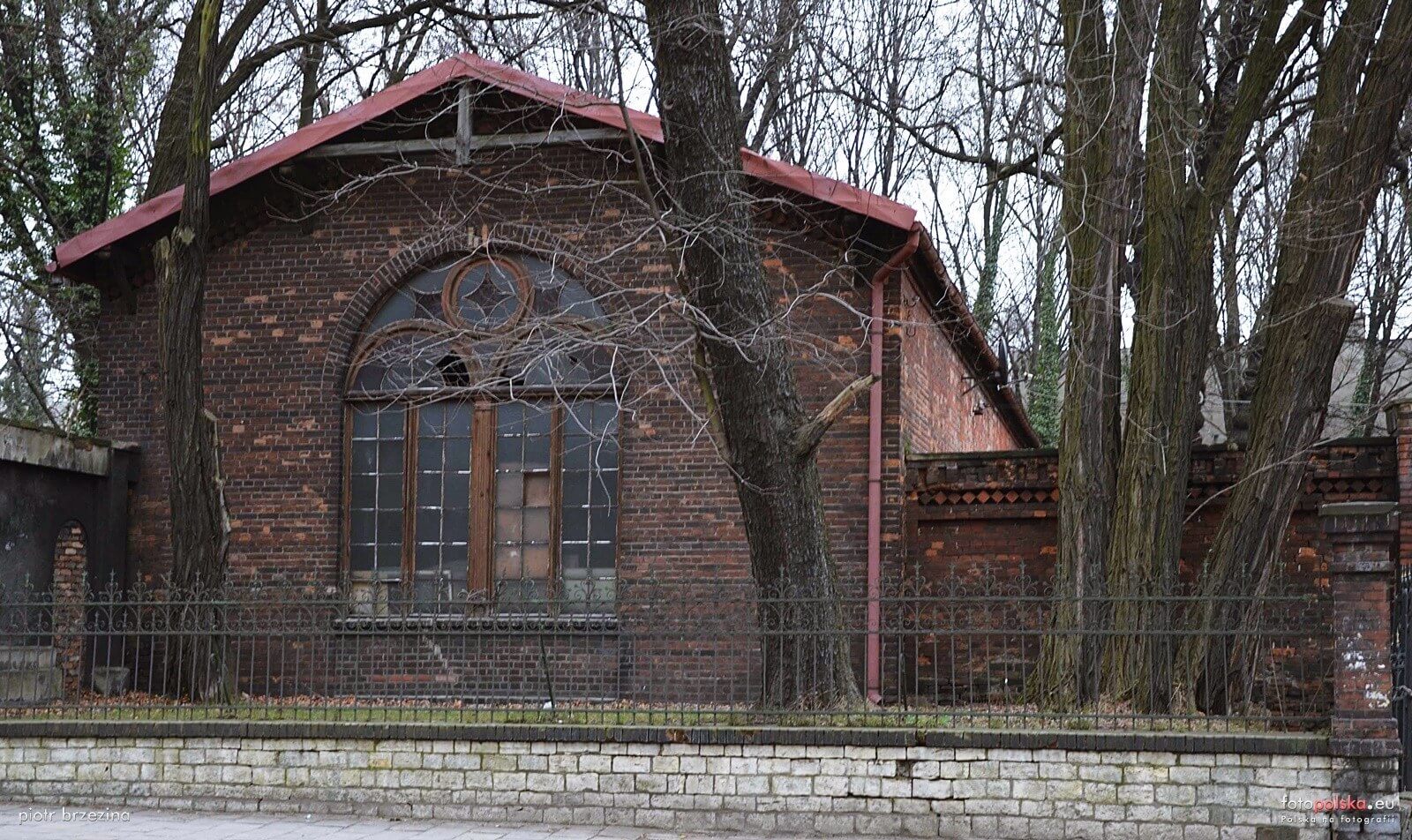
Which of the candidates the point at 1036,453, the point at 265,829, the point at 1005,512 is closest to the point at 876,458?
the point at 1005,512

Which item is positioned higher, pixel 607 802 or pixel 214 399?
pixel 214 399

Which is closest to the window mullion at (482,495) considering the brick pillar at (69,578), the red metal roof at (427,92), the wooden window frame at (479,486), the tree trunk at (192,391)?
the wooden window frame at (479,486)

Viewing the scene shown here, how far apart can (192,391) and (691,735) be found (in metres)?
5.68

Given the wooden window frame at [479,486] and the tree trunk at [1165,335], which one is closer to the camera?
the tree trunk at [1165,335]

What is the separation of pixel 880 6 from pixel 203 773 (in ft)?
55.7

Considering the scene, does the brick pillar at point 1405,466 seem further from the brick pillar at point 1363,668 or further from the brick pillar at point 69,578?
the brick pillar at point 69,578

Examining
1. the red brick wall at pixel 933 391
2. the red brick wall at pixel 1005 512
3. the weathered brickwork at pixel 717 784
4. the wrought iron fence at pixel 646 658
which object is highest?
the red brick wall at pixel 933 391

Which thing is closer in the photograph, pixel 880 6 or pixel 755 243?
pixel 755 243

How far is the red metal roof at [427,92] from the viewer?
1361 cm

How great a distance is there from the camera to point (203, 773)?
1097 centimetres

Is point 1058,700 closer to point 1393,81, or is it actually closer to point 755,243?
point 755,243

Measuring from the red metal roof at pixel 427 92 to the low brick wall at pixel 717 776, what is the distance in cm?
520

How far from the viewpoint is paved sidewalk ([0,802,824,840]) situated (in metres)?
9.80

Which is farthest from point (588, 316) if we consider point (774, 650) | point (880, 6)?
point (880, 6)
